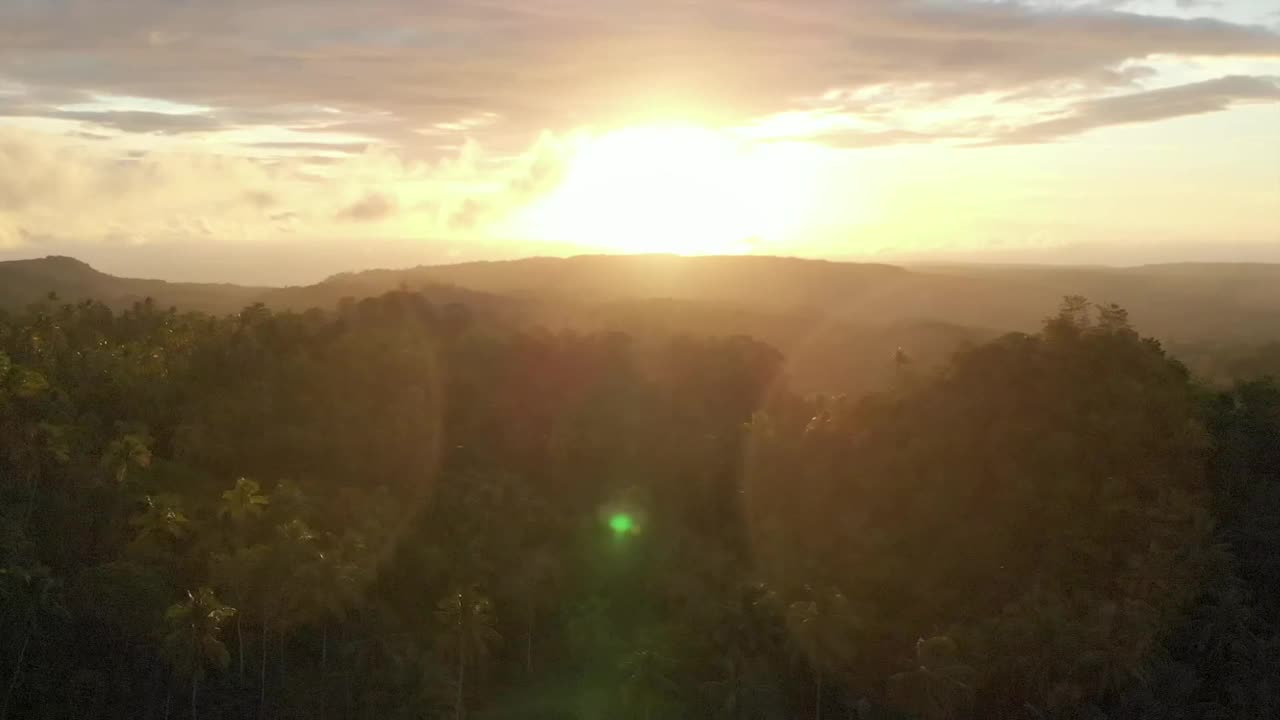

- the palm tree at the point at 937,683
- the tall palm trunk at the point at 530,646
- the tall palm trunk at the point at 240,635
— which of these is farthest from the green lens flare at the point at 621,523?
the tall palm trunk at the point at 240,635

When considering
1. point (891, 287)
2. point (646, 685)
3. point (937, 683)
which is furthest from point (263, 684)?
point (891, 287)

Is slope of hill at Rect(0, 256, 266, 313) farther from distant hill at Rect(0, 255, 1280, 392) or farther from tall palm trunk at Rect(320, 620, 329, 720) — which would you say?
tall palm trunk at Rect(320, 620, 329, 720)

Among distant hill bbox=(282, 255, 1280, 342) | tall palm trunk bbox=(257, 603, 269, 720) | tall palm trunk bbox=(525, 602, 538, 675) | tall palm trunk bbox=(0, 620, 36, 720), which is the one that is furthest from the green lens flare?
distant hill bbox=(282, 255, 1280, 342)

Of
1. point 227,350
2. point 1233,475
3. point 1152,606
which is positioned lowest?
point 1152,606

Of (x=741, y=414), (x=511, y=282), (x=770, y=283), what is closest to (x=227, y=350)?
(x=741, y=414)

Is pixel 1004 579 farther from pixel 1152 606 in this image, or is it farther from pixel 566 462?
pixel 566 462

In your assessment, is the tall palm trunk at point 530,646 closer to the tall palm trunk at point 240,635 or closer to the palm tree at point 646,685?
the palm tree at point 646,685

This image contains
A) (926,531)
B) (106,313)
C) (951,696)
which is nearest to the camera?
(951,696)
